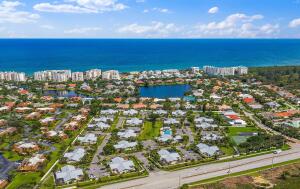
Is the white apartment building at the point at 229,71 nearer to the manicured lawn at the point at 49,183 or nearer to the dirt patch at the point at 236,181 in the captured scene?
the dirt patch at the point at 236,181

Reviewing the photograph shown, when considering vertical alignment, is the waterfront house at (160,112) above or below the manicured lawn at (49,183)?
above

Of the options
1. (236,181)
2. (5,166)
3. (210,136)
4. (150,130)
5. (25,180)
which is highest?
(210,136)

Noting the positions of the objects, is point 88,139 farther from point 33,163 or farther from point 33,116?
point 33,116

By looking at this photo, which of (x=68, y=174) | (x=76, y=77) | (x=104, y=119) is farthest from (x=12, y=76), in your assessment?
(x=68, y=174)

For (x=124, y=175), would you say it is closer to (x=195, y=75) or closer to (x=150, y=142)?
(x=150, y=142)

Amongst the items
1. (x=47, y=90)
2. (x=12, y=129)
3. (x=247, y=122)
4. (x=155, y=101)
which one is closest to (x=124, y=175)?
(x=12, y=129)

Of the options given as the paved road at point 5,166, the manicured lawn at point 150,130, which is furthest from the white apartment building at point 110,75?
the paved road at point 5,166
